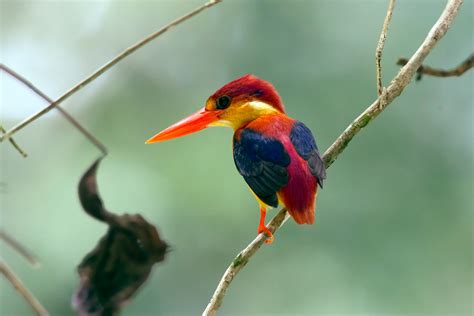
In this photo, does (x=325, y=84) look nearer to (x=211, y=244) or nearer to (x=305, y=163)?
(x=211, y=244)

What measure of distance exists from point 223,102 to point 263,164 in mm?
259

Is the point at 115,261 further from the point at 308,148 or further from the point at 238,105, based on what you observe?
the point at 238,105

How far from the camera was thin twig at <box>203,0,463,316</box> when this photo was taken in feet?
4.13

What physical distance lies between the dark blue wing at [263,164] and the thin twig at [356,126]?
0.06 meters

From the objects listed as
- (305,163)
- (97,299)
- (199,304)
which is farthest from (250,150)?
(199,304)

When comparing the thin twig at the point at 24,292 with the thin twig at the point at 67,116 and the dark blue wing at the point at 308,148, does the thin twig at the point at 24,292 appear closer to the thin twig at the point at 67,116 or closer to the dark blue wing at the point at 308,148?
the thin twig at the point at 67,116

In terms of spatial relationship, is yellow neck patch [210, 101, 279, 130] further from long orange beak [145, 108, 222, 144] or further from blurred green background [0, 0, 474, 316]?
blurred green background [0, 0, 474, 316]

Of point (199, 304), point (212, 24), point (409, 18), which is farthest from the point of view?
point (212, 24)

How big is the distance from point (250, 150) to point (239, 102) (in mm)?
161

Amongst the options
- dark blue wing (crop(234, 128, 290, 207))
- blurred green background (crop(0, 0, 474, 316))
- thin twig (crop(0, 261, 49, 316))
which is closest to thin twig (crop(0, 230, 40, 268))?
thin twig (crop(0, 261, 49, 316))

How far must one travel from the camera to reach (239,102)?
5.09 feet

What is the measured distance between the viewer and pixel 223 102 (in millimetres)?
1564

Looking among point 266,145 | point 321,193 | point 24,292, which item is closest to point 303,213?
point 266,145

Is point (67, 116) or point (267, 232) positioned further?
point (267, 232)
